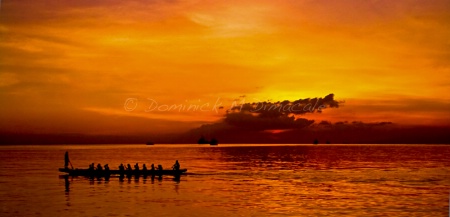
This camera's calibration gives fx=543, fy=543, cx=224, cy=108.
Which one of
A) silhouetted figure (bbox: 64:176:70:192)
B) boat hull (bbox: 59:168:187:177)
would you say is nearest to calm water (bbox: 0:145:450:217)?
A: silhouetted figure (bbox: 64:176:70:192)

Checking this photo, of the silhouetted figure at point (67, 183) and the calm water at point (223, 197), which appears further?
Answer: the silhouetted figure at point (67, 183)

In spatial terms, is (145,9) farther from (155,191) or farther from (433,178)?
(433,178)

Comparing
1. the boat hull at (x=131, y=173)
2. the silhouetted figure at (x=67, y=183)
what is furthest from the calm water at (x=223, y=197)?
the boat hull at (x=131, y=173)

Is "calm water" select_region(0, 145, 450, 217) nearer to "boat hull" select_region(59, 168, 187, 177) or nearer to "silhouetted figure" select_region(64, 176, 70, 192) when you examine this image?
"silhouetted figure" select_region(64, 176, 70, 192)

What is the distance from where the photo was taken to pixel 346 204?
66.5 feet

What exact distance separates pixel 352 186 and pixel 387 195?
421cm

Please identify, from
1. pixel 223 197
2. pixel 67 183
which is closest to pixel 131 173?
pixel 67 183

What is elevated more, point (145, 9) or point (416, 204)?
point (145, 9)

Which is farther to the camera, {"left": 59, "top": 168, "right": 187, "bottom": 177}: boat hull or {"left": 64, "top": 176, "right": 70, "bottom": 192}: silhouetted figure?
{"left": 59, "top": 168, "right": 187, "bottom": 177}: boat hull

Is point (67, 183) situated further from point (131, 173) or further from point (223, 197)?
point (223, 197)

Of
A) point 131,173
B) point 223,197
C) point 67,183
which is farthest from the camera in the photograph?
point 131,173

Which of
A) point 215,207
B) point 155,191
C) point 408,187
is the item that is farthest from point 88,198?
point 408,187

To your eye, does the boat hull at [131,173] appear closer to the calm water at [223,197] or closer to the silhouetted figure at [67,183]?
the calm water at [223,197]

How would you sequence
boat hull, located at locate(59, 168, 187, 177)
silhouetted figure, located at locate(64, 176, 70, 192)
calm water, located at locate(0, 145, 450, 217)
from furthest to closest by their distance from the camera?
boat hull, located at locate(59, 168, 187, 177) → silhouetted figure, located at locate(64, 176, 70, 192) → calm water, located at locate(0, 145, 450, 217)
